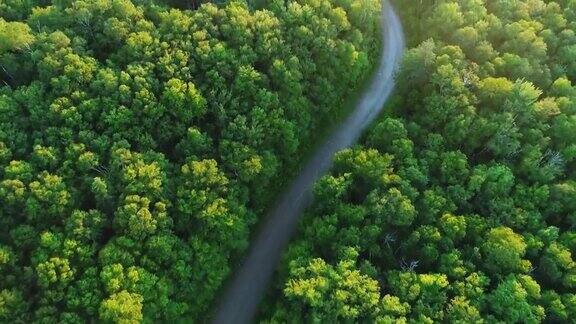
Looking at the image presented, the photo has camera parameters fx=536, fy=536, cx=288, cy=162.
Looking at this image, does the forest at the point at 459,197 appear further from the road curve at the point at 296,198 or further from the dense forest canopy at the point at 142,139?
the dense forest canopy at the point at 142,139

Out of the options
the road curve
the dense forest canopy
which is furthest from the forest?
the dense forest canopy

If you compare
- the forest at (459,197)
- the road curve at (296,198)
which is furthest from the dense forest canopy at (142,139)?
the forest at (459,197)

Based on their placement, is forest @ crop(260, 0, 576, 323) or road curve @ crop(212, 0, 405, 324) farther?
road curve @ crop(212, 0, 405, 324)

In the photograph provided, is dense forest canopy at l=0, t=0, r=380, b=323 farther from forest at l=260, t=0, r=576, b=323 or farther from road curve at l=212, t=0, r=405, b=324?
forest at l=260, t=0, r=576, b=323

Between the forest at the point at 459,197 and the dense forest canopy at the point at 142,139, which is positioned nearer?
the dense forest canopy at the point at 142,139

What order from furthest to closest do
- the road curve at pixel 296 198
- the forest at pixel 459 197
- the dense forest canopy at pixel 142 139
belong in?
the road curve at pixel 296 198
the forest at pixel 459 197
the dense forest canopy at pixel 142 139

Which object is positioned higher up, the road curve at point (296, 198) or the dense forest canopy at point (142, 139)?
the dense forest canopy at point (142, 139)

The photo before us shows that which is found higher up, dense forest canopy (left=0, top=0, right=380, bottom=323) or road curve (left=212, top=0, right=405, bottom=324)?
dense forest canopy (left=0, top=0, right=380, bottom=323)
